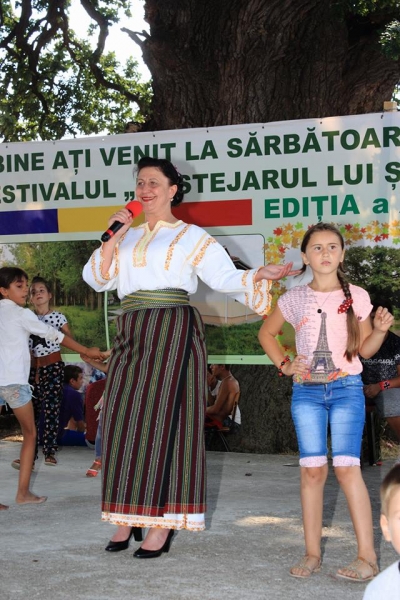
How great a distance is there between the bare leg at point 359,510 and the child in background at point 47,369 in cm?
393

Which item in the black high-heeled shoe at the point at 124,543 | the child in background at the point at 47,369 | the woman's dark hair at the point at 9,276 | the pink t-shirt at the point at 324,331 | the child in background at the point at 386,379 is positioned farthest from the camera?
the child in background at the point at 47,369

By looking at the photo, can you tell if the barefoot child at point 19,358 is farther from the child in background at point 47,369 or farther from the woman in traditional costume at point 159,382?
the child in background at point 47,369

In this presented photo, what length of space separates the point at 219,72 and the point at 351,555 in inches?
187

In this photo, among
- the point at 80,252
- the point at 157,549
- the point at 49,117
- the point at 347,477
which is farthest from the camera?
the point at 49,117

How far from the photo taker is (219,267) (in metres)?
4.76

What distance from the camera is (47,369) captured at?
797 centimetres

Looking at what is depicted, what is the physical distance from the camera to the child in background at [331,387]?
14.1 feet

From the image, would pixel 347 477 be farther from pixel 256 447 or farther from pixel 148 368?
pixel 256 447

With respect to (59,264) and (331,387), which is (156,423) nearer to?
(331,387)

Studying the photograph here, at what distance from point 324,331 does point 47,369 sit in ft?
12.9

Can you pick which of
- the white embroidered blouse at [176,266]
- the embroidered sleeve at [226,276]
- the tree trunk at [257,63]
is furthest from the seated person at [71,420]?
the embroidered sleeve at [226,276]

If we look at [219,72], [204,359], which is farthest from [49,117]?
[204,359]

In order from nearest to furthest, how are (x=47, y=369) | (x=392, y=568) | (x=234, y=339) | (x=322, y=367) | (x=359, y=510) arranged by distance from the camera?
(x=392, y=568) < (x=359, y=510) < (x=322, y=367) < (x=234, y=339) < (x=47, y=369)

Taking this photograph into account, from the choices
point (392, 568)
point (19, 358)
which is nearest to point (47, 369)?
point (19, 358)
